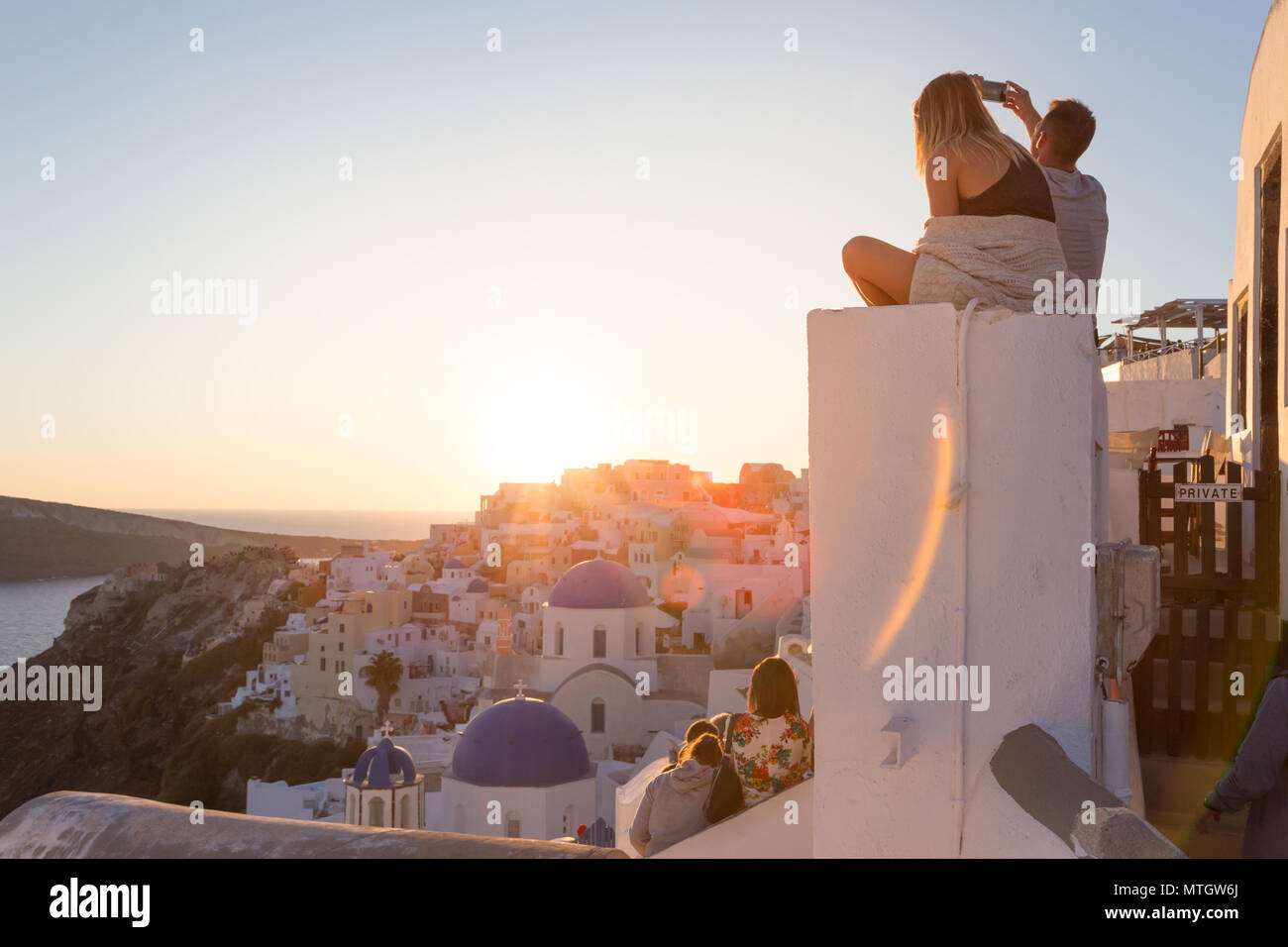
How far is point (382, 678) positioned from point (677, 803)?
3973 cm

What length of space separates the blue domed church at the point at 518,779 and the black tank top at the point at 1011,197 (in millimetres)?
17624

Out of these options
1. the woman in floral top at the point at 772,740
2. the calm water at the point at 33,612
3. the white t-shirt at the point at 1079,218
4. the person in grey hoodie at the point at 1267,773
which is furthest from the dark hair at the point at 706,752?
the calm water at the point at 33,612

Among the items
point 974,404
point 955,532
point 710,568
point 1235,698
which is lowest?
point 710,568

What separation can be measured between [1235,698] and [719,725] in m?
2.14

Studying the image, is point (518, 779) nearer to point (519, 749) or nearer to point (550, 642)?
point (519, 749)

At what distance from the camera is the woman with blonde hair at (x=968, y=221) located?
268 centimetres

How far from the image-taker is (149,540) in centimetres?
11775

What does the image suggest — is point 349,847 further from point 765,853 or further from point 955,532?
point 765,853

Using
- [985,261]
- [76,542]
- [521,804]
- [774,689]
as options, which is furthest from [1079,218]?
[76,542]

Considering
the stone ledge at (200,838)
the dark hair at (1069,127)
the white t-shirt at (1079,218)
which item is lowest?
the stone ledge at (200,838)

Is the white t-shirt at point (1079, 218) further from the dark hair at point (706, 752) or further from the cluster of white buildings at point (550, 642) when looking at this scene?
the cluster of white buildings at point (550, 642)

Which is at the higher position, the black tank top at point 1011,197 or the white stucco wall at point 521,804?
the black tank top at point 1011,197
